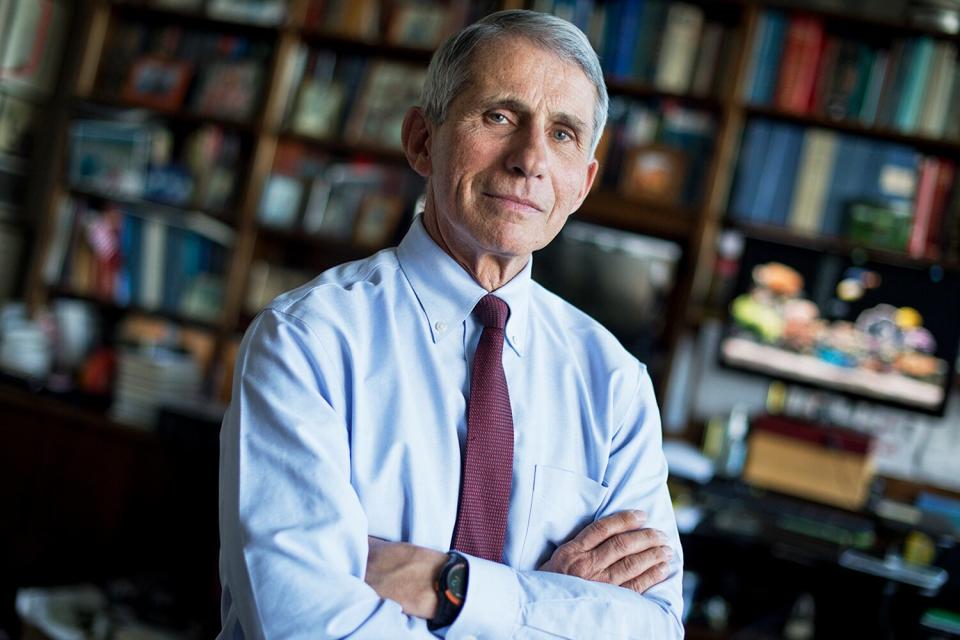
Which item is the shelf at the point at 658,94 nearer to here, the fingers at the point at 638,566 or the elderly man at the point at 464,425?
the elderly man at the point at 464,425

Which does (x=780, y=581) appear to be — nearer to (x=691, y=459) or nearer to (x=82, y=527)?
(x=691, y=459)

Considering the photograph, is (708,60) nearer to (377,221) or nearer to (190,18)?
(377,221)

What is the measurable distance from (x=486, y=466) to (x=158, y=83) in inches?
116

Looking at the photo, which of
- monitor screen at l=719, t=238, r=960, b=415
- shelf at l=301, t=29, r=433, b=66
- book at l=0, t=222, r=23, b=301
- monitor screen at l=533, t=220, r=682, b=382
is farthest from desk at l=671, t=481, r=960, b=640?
book at l=0, t=222, r=23, b=301

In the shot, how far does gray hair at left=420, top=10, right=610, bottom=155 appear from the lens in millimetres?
1359

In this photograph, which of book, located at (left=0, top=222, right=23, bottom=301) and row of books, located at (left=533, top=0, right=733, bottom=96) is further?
book, located at (left=0, top=222, right=23, bottom=301)

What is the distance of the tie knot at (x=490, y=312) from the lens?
1.41 m

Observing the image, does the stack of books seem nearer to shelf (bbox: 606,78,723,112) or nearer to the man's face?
shelf (bbox: 606,78,723,112)

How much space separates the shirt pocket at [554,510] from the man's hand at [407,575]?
16 cm

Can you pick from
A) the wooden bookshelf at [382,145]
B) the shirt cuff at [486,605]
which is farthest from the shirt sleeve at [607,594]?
the wooden bookshelf at [382,145]

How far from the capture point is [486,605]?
4.00 feet

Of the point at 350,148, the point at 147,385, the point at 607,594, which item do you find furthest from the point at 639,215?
the point at 607,594

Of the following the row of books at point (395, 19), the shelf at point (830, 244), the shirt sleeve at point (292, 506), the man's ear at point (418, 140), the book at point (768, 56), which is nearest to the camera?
the shirt sleeve at point (292, 506)

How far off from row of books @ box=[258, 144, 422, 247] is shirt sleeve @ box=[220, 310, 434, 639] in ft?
7.80
